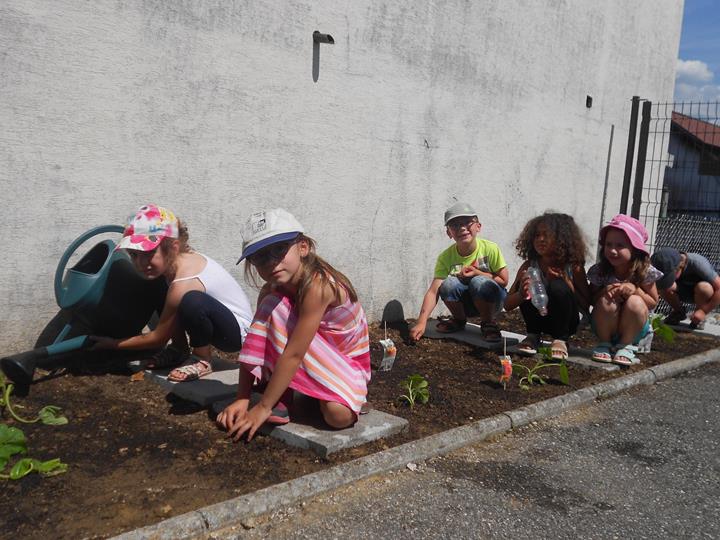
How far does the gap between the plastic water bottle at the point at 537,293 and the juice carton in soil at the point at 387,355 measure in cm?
120

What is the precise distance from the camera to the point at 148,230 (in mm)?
3822

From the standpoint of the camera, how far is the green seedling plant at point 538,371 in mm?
4473

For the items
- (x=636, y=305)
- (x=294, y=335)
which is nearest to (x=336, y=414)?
(x=294, y=335)

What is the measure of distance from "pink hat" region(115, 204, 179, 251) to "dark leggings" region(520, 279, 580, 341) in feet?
9.15

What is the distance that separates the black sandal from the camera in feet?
19.7

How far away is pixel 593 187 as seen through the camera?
8.90 meters

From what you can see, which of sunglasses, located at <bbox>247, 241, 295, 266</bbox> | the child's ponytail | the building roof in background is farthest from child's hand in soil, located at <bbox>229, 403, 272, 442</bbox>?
the building roof in background

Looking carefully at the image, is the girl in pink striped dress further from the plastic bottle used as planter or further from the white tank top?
the plastic bottle used as planter

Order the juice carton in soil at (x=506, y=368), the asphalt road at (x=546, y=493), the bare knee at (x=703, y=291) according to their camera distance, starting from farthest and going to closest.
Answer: the bare knee at (x=703, y=291) → the juice carton in soil at (x=506, y=368) → the asphalt road at (x=546, y=493)

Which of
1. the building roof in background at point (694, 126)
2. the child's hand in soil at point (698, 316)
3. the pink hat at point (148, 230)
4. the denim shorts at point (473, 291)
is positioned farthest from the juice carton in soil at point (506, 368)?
the building roof in background at point (694, 126)

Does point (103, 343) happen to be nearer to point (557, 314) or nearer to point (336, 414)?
point (336, 414)

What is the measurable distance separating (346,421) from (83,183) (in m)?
2.26

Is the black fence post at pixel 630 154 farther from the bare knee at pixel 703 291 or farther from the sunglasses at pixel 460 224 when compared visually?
the sunglasses at pixel 460 224

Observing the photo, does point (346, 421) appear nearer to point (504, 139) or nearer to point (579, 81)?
point (504, 139)
